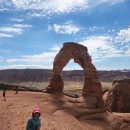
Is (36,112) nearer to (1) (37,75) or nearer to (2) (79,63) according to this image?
(2) (79,63)

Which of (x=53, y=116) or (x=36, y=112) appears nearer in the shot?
(x=36, y=112)

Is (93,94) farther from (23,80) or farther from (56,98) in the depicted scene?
(23,80)

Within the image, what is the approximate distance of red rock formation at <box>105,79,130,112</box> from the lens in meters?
36.8

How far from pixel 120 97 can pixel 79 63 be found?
10.0 meters

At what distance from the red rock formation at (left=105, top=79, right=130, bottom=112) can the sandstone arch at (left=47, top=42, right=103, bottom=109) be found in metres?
8.47

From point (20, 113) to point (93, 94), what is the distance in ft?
33.5

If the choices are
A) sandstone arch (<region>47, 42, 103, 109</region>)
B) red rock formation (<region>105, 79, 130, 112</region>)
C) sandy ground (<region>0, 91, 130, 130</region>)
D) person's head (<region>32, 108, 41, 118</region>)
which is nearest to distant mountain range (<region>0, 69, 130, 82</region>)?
red rock formation (<region>105, 79, 130, 112</region>)

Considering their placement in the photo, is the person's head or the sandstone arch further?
the sandstone arch

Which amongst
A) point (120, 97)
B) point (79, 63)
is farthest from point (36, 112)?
point (120, 97)

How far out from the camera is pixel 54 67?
28516 mm

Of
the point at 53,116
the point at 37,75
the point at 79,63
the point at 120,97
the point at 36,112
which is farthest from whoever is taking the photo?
the point at 37,75

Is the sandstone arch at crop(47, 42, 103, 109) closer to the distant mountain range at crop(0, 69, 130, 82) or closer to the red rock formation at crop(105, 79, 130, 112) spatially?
the red rock formation at crop(105, 79, 130, 112)

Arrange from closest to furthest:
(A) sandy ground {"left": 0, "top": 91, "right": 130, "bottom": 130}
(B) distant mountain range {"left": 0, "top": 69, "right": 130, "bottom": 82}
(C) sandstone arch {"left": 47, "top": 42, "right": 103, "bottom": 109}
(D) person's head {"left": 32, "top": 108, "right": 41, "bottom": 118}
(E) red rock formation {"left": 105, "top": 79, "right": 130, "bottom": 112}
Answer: (D) person's head {"left": 32, "top": 108, "right": 41, "bottom": 118}
(A) sandy ground {"left": 0, "top": 91, "right": 130, "bottom": 130}
(C) sandstone arch {"left": 47, "top": 42, "right": 103, "bottom": 109}
(E) red rock formation {"left": 105, "top": 79, "right": 130, "bottom": 112}
(B) distant mountain range {"left": 0, "top": 69, "right": 130, "bottom": 82}

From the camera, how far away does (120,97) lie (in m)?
37.2
